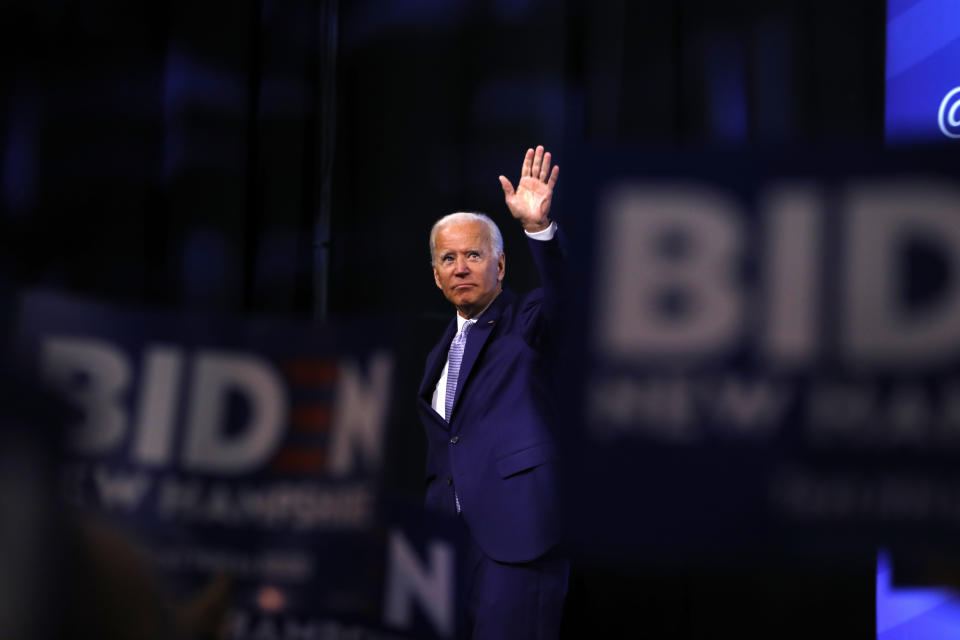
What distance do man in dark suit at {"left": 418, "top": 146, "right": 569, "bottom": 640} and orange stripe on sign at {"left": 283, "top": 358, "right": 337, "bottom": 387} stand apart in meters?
0.69

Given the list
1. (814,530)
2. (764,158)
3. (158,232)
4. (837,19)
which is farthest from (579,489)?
(837,19)

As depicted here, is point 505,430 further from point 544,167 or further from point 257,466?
point 257,466

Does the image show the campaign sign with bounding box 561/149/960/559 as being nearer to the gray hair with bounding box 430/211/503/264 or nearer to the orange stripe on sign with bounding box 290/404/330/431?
the orange stripe on sign with bounding box 290/404/330/431

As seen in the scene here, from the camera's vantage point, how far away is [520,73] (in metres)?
2.31

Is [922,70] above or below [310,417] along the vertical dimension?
above

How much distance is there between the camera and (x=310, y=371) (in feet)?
2.84

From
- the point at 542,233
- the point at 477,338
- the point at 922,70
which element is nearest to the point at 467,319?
the point at 477,338

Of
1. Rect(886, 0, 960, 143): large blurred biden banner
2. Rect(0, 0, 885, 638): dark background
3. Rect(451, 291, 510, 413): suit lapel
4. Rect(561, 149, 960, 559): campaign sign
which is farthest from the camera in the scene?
Rect(0, 0, 885, 638): dark background

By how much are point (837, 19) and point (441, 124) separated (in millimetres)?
1093

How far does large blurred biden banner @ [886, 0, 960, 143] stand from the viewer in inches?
84.9

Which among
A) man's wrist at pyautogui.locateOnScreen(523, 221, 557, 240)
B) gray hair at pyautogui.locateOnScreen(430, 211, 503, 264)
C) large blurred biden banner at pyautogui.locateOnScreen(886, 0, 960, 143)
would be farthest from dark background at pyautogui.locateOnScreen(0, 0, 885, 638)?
man's wrist at pyautogui.locateOnScreen(523, 221, 557, 240)

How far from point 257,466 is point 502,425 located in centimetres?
84


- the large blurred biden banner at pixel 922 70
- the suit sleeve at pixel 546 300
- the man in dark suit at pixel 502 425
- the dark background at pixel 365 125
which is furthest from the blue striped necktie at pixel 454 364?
the large blurred biden banner at pixel 922 70

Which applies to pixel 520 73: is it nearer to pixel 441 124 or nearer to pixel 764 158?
pixel 441 124
